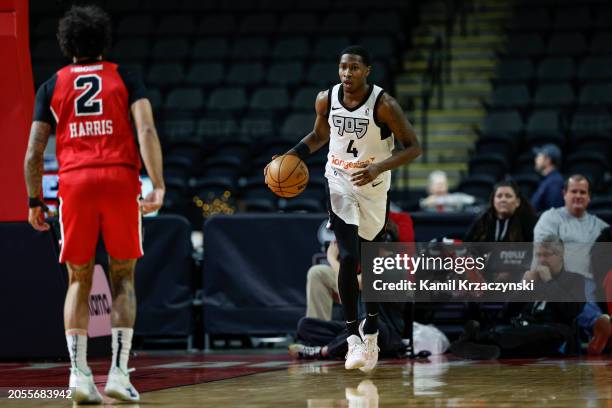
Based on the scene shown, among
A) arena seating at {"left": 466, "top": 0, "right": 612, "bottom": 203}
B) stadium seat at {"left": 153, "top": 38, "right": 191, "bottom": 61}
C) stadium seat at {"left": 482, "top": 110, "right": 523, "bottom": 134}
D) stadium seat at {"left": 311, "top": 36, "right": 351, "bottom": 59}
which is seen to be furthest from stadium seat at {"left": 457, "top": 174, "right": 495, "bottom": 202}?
stadium seat at {"left": 153, "top": 38, "right": 191, "bottom": 61}

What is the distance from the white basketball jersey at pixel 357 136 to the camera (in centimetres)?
692

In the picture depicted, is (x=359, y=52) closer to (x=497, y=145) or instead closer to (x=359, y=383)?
(x=359, y=383)

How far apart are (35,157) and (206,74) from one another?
14.4 meters

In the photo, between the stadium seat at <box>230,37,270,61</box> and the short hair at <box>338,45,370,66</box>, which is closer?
the short hair at <box>338,45,370,66</box>

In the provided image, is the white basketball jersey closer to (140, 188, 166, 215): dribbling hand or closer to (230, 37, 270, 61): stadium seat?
(140, 188, 166, 215): dribbling hand

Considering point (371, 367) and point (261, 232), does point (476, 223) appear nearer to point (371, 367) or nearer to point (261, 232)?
point (261, 232)

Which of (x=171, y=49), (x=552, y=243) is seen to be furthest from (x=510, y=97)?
(x=552, y=243)

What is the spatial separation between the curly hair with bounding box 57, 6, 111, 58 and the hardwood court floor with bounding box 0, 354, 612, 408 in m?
1.67

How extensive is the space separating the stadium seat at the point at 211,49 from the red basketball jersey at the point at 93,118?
14824 millimetres

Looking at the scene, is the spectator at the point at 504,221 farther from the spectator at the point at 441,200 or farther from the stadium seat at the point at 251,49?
the stadium seat at the point at 251,49

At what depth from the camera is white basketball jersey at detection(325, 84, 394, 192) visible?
692cm

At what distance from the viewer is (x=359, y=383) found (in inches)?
241

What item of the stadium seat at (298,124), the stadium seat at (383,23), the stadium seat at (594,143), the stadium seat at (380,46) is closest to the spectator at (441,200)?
the stadium seat at (594,143)

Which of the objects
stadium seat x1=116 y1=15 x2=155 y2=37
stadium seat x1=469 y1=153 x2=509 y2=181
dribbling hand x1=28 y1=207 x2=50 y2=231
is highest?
stadium seat x1=116 y1=15 x2=155 y2=37
